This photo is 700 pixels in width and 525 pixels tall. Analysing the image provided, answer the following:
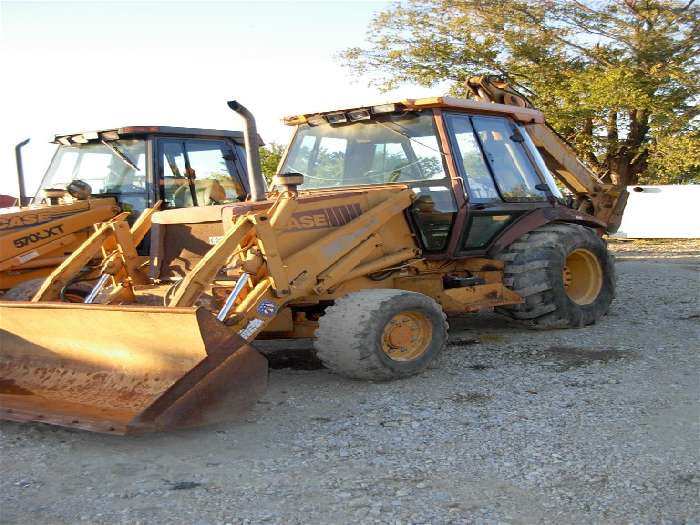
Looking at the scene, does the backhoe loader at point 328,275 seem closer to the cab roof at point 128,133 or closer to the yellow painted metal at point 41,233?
the yellow painted metal at point 41,233

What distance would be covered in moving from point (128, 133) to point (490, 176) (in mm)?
3878

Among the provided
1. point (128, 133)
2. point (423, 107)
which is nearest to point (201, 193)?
point (128, 133)

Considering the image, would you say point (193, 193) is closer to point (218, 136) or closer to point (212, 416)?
point (218, 136)

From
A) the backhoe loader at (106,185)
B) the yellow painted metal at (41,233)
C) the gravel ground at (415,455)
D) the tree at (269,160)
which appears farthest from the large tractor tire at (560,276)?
the tree at (269,160)

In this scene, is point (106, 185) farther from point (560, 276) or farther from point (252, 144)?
point (560, 276)

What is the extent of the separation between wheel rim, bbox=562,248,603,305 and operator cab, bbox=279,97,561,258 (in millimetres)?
702

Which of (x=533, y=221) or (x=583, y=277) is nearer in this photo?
(x=533, y=221)

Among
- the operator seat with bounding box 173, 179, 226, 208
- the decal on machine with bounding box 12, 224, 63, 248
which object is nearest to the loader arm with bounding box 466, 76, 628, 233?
the operator seat with bounding box 173, 179, 226, 208

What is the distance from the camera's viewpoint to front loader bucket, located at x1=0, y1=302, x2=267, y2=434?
4551 mm

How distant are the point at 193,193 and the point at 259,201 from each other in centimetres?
305

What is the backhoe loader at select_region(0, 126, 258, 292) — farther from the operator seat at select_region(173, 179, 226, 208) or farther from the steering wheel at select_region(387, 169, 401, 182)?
the steering wheel at select_region(387, 169, 401, 182)

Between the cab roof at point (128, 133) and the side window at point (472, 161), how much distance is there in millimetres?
3178

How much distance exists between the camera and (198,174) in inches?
348

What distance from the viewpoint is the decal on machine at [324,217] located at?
19.7 feet
